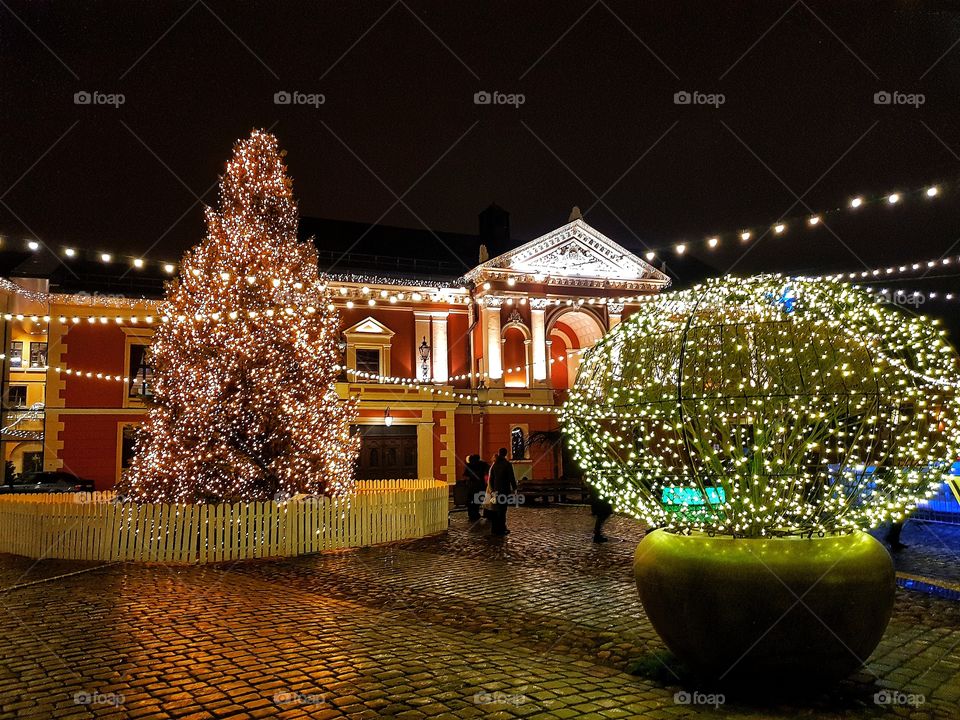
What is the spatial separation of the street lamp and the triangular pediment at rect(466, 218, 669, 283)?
3.38 m

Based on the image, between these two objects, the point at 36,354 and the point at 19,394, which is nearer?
the point at 19,394

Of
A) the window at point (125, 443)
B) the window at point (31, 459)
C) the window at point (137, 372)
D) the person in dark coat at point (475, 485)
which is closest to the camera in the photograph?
the person in dark coat at point (475, 485)

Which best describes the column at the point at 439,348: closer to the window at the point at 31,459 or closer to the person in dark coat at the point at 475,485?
the person in dark coat at the point at 475,485

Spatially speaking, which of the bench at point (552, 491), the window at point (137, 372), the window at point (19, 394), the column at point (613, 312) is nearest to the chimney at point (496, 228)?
the column at point (613, 312)

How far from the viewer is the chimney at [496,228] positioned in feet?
108

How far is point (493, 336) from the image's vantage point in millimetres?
27859

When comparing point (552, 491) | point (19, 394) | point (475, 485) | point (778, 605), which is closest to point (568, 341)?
point (552, 491)

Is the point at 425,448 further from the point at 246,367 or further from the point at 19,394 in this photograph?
the point at 19,394

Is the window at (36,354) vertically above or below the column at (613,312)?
below

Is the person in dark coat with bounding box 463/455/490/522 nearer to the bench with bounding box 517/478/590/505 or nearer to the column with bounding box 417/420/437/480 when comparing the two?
the bench with bounding box 517/478/590/505

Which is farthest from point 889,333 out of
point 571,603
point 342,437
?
point 342,437

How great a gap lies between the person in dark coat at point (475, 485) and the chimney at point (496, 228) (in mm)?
16771

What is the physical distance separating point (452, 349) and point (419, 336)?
150 cm

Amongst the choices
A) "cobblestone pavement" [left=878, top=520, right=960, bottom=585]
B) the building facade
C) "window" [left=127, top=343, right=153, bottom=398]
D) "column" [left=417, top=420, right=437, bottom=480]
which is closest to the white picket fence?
"cobblestone pavement" [left=878, top=520, right=960, bottom=585]
